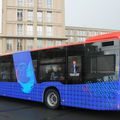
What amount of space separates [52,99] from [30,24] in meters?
68.4

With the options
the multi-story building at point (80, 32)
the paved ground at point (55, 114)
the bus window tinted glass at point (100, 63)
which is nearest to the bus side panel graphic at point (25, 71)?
the paved ground at point (55, 114)

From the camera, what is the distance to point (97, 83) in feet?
36.0

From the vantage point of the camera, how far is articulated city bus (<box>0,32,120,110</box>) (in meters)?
10.5

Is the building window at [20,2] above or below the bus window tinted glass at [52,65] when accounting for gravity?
above

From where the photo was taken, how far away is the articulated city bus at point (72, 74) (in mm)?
10547

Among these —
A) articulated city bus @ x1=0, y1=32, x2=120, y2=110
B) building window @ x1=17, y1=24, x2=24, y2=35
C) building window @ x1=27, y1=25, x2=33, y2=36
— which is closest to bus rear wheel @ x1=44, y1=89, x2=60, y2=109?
articulated city bus @ x1=0, y1=32, x2=120, y2=110

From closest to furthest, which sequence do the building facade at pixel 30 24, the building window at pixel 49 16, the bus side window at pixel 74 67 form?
the bus side window at pixel 74 67, the building facade at pixel 30 24, the building window at pixel 49 16

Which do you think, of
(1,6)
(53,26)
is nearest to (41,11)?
(53,26)

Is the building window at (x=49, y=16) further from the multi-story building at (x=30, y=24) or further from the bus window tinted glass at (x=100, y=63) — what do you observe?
the bus window tinted glass at (x=100, y=63)

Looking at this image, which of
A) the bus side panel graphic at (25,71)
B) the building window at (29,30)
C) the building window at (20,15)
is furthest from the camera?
the building window at (29,30)

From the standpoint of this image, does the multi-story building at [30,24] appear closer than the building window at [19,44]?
Yes

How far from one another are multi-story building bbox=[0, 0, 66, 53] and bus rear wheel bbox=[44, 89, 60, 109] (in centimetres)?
6581

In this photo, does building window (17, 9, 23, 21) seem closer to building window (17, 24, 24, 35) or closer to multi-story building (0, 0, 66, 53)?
multi-story building (0, 0, 66, 53)

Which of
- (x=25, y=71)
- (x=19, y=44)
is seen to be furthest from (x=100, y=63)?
(x=19, y=44)
